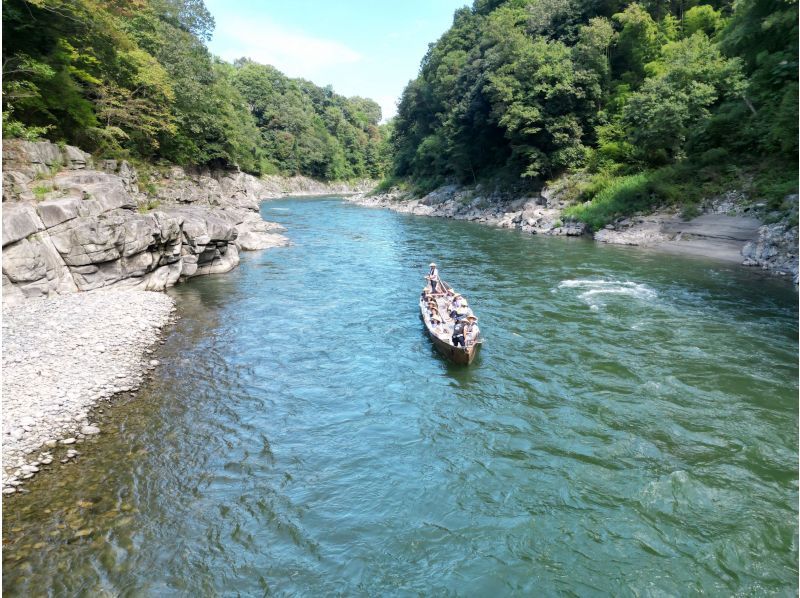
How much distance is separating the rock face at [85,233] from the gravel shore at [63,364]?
3.10 ft

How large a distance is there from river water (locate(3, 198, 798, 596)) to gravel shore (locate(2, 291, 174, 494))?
60 cm

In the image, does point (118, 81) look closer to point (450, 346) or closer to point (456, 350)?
point (450, 346)

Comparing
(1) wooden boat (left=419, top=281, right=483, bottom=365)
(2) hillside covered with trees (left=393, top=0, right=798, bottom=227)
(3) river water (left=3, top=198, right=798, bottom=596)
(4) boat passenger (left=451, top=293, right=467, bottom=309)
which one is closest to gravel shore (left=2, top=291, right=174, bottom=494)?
(3) river water (left=3, top=198, right=798, bottom=596)

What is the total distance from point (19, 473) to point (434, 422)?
7.22 m

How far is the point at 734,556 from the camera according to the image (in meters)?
6.67

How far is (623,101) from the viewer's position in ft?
135

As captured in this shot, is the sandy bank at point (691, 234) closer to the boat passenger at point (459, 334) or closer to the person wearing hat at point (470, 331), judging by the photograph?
the person wearing hat at point (470, 331)

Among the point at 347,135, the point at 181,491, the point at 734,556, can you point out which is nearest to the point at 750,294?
the point at 734,556

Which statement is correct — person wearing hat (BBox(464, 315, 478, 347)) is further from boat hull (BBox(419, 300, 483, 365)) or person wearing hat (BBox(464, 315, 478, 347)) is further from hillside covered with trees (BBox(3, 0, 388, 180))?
hillside covered with trees (BBox(3, 0, 388, 180))

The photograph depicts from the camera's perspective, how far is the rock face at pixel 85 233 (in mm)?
15281

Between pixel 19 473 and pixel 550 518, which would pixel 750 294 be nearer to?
pixel 550 518

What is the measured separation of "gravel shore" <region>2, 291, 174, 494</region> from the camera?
8.75 metres

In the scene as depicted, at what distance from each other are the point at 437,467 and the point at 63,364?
8.82 meters

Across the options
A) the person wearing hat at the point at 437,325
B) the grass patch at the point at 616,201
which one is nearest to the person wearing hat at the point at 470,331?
the person wearing hat at the point at 437,325
